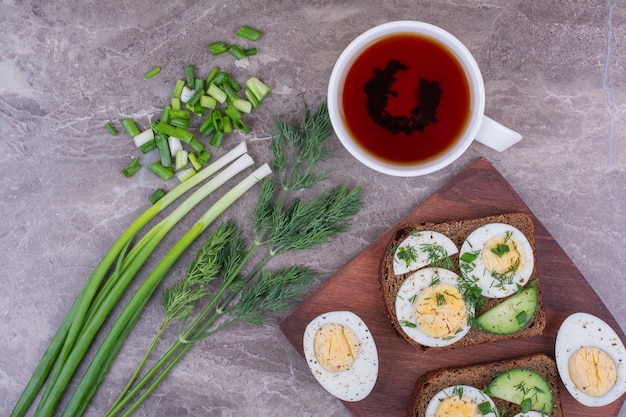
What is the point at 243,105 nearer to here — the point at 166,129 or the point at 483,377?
the point at 166,129

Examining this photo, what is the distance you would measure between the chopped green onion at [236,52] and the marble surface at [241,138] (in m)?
0.04

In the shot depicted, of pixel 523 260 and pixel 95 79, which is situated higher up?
pixel 95 79

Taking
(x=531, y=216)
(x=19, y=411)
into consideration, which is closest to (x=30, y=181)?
(x=19, y=411)

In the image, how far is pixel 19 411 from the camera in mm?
2010

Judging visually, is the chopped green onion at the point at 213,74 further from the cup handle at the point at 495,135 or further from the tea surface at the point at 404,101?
the cup handle at the point at 495,135

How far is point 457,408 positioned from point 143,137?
58.0 inches

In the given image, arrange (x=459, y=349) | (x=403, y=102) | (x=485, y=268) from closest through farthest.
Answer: (x=403, y=102) → (x=485, y=268) → (x=459, y=349)

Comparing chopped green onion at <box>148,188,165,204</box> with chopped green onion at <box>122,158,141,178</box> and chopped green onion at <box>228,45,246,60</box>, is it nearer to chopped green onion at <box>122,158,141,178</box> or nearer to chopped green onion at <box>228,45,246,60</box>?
chopped green onion at <box>122,158,141,178</box>

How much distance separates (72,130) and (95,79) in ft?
0.69

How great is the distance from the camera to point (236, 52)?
2.03 metres

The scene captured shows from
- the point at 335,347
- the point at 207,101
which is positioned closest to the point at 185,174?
the point at 207,101

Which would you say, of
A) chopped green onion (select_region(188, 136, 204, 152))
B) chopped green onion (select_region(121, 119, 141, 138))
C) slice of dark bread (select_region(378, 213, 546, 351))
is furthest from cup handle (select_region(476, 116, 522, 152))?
chopped green onion (select_region(121, 119, 141, 138))

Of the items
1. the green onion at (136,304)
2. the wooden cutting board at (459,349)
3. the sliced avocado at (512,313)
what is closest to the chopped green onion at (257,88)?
the green onion at (136,304)

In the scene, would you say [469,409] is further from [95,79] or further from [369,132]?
[95,79]
